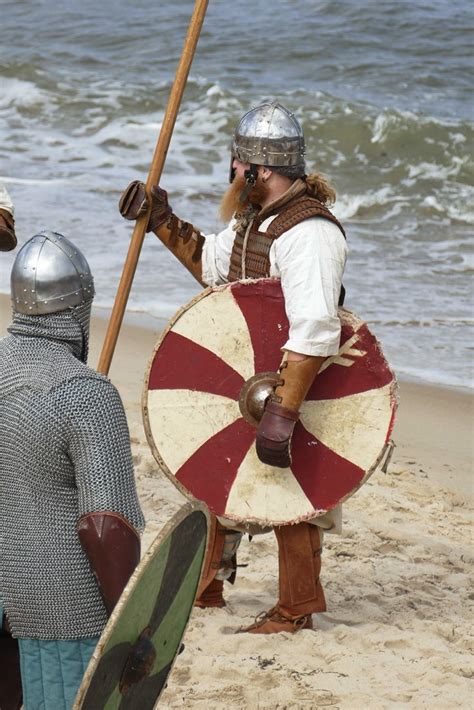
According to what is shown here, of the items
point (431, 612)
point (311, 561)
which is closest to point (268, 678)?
point (311, 561)

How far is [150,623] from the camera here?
8.50 feet

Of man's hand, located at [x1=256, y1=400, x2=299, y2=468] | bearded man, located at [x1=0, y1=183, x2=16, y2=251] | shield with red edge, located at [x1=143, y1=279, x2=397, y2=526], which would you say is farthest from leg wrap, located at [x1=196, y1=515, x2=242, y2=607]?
bearded man, located at [x1=0, y1=183, x2=16, y2=251]

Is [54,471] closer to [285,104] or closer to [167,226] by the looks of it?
[167,226]

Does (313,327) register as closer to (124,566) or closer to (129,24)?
(124,566)

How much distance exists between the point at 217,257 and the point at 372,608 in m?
1.36

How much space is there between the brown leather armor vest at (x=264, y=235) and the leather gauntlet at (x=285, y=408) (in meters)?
0.35

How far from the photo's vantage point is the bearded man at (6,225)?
15.4ft

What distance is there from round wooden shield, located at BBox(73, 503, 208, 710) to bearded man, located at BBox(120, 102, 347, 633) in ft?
4.42

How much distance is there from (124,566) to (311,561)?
175 centimetres

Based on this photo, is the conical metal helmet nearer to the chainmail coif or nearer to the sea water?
the chainmail coif

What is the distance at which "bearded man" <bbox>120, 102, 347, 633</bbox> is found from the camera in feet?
13.1

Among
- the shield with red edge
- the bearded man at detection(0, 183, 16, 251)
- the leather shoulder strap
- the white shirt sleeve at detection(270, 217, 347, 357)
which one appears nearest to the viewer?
the white shirt sleeve at detection(270, 217, 347, 357)

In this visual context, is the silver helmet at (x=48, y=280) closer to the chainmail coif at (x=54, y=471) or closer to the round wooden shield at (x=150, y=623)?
the chainmail coif at (x=54, y=471)

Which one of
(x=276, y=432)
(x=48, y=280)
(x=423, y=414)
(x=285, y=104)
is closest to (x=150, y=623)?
(x=48, y=280)
